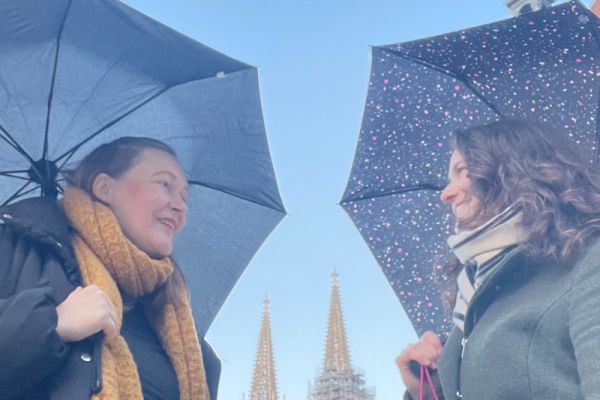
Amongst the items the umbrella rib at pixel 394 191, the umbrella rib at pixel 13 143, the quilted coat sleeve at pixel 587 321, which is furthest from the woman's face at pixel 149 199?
the quilted coat sleeve at pixel 587 321

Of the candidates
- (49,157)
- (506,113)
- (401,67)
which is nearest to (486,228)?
(506,113)

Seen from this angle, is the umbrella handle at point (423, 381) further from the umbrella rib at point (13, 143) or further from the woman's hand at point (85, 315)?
the umbrella rib at point (13, 143)

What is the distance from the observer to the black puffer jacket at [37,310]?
7.61ft

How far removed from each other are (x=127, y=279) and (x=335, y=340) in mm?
49430

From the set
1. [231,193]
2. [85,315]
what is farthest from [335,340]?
[85,315]

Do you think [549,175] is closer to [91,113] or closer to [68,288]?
[68,288]

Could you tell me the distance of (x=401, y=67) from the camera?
146 inches

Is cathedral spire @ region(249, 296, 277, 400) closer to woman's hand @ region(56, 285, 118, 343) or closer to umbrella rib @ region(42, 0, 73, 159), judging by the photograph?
umbrella rib @ region(42, 0, 73, 159)

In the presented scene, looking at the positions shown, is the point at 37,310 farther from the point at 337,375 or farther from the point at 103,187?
the point at 337,375

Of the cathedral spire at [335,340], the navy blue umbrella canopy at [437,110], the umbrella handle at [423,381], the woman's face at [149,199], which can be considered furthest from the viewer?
the cathedral spire at [335,340]

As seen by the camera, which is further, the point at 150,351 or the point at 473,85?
the point at 473,85

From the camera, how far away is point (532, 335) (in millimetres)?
2277

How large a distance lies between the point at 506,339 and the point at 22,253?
167cm

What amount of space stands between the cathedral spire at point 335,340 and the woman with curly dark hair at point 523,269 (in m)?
47.4
